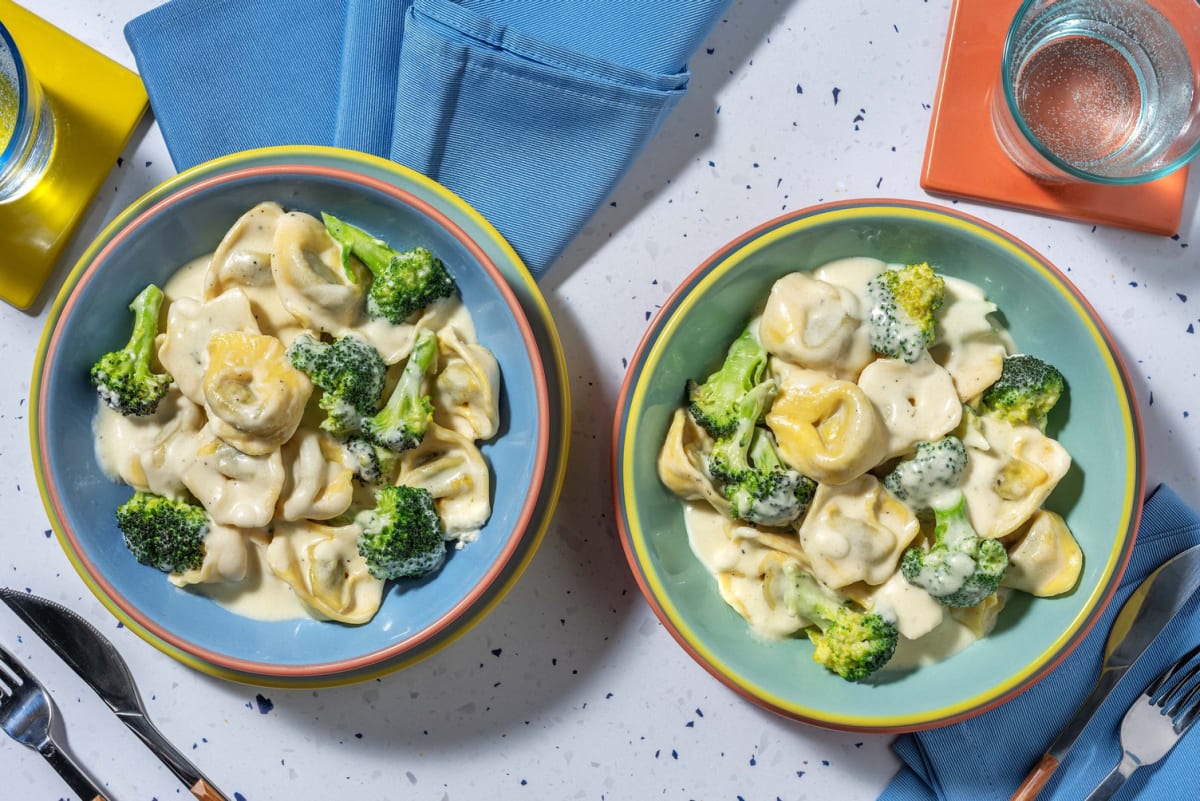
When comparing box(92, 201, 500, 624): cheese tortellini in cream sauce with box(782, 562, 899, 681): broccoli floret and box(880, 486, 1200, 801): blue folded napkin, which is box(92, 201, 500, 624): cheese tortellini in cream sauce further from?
box(880, 486, 1200, 801): blue folded napkin

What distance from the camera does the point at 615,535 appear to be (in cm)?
202

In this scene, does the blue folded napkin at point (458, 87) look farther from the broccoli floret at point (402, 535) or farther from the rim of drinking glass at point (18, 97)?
the broccoli floret at point (402, 535)

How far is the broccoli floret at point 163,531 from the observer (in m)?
1.75

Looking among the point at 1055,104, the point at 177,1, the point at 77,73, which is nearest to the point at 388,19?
the point at 177,1

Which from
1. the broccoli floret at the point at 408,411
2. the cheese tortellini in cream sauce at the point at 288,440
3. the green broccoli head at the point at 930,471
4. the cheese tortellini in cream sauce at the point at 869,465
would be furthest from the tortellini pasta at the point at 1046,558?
the broccoli floret at the point at 408,411

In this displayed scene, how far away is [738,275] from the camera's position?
1.73m

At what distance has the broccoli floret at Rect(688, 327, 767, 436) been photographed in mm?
1754

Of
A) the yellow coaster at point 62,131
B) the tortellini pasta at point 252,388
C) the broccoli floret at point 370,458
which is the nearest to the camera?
the tortellini pasta at point 252,388

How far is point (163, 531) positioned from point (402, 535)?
462mm

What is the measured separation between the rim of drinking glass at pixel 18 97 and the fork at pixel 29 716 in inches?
41.5

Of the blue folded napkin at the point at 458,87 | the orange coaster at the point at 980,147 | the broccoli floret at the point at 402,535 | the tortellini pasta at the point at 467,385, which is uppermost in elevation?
the orange coaster at the point at 980,147

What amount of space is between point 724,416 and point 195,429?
101 centimetres

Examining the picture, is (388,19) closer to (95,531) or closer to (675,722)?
(95,531)

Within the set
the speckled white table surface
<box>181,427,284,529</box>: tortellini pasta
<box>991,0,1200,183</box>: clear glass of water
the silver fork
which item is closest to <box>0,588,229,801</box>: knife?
the speckled white table surface
